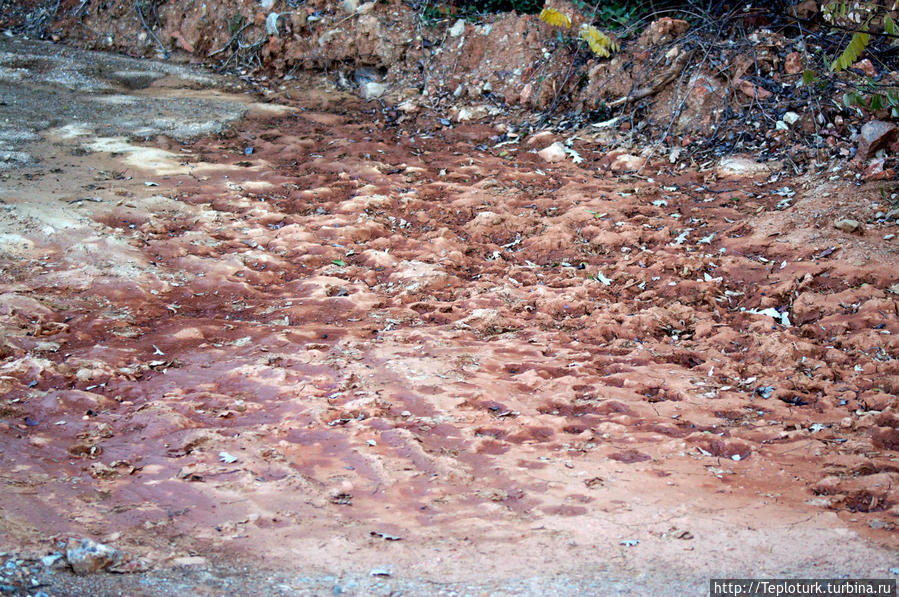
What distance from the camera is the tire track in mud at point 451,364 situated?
237 centimetres

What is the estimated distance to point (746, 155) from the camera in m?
5.33

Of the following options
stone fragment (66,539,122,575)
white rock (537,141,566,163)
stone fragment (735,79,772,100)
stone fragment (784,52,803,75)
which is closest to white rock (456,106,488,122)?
white rock (537,141,566,163)

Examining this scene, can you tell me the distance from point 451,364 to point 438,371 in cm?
9

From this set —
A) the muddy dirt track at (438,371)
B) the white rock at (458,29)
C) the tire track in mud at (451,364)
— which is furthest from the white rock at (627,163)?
the white rock at (458,29)

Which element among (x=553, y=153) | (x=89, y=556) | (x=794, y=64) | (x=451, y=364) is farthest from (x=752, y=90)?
(x=89, y=556)

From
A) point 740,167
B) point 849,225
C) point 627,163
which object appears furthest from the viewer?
point 627,163

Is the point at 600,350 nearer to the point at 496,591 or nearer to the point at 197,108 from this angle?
the point at 496,591

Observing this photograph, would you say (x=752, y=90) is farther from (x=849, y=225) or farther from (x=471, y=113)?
(x=471, y=113)

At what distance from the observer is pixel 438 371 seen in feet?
10.6

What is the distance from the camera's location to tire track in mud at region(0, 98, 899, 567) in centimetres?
237

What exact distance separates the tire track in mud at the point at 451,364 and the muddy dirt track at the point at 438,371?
0.02 meters

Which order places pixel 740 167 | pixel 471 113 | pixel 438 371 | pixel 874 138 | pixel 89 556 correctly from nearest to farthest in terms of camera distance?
pixel 89 556
pixel 438 371
pixel 874 138
pixel 740 167
pixel 471 113

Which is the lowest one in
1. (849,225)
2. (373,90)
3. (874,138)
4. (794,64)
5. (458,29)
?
(849,225)

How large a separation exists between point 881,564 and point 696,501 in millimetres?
529
